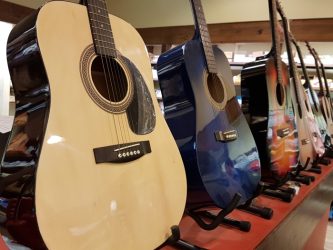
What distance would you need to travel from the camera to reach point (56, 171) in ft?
1.43

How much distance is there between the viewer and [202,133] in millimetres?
740

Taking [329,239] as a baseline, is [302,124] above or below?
above

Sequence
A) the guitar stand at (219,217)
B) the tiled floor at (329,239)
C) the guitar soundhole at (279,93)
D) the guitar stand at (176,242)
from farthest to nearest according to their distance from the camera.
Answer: the tiled floor at (329,239) → the guitar soundhole at (279,93) → the guitar stand at (219,217) → the guitar stand at (176,242)

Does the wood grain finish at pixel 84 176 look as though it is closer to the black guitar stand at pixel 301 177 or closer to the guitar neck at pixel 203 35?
the guitar neck at pixel 203 35

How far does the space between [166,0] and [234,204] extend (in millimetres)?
2727

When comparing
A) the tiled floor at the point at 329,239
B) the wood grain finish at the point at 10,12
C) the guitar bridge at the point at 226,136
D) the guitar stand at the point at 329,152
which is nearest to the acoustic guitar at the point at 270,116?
the guitar bridge at the point at 226,136

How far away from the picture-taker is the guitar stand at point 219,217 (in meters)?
0.68

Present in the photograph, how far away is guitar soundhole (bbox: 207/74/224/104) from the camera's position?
0.90 metres

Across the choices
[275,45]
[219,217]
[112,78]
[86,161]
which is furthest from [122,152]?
[275,45]

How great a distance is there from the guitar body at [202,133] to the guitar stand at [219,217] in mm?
26

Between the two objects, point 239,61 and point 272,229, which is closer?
point 272,229

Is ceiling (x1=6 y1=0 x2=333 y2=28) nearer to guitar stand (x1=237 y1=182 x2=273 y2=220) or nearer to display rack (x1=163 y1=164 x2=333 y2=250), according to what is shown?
display rack (x1=163 y1=164 x2=333 y2=250)

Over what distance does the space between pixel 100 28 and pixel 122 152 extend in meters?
0.27

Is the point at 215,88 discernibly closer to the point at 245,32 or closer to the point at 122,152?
the point at 122,152
